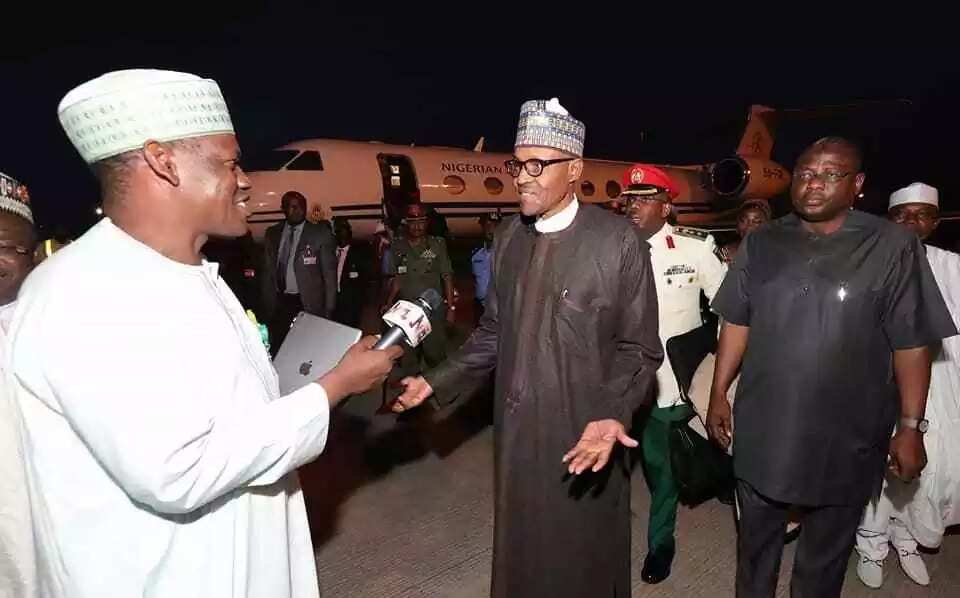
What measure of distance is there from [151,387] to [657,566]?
122 inches

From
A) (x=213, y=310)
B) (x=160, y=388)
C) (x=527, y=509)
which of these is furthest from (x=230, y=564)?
(x=527, y=509)

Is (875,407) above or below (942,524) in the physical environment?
above

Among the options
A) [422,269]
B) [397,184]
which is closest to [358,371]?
[422,269]

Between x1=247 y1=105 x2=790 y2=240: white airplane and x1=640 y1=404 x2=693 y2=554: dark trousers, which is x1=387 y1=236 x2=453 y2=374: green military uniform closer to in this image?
x1=640 y1=404 x2=693 y2=554: dark trousers

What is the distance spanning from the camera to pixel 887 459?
2.67 metres

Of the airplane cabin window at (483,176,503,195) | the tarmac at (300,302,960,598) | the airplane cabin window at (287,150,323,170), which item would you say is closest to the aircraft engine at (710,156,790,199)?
the airplane cabin window at (483,176,503,195)

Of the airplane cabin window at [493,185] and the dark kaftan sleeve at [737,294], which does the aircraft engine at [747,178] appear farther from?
the dark kaftan sleeve at [737,294]

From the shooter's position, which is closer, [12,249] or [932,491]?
[12,249]

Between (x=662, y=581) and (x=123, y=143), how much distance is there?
341 centimetres

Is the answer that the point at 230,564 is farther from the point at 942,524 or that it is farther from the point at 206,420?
the point at 942,524

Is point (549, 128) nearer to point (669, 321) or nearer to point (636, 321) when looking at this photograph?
point (636, 321)

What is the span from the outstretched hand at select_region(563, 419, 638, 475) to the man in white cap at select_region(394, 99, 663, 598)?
0.13 meters

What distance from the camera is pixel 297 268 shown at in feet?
21.6

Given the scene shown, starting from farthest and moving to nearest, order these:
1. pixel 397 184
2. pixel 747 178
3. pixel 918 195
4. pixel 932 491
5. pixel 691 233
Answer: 1. pixel 747 178
2. pixel 397 184
3. pixel 691 233
4. pixel 918 195
5. pixel 932 491
